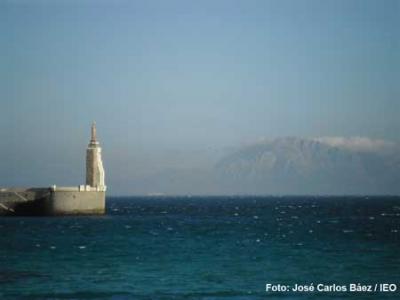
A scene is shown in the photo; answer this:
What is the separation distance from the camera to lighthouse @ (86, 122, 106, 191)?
103875 millimetres

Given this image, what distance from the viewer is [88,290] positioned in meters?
41.5

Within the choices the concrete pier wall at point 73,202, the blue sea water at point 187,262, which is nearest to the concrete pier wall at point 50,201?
the concrete pier wall at point 73,202

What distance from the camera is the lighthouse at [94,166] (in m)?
104

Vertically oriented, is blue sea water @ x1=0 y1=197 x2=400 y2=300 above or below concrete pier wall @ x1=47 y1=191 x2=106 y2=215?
below

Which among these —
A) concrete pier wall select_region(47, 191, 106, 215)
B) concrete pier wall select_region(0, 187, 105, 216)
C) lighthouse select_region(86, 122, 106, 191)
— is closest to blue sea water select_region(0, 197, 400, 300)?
concrete pier wall select_region(47, 191, 106, 215)

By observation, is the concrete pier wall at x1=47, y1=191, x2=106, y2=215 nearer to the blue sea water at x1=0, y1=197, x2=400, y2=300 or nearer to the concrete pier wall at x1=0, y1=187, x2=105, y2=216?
the concrete pier wall at x1=0, y1=187, x2=105, y2=216

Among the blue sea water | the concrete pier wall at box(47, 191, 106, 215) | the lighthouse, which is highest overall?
the lighthouse

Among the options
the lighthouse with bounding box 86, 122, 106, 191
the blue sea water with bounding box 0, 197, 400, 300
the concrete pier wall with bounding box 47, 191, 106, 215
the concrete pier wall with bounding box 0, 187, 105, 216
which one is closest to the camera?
the blue sea water with bounding box 0, 197, 400, 300

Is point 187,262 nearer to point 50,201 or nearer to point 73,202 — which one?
point 73,202

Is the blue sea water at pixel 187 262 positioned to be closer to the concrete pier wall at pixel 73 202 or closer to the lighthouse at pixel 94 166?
the concrete pier wall at pixel 73 202

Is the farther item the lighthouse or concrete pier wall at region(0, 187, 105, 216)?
the lighthouse

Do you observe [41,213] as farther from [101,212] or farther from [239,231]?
[239,231]

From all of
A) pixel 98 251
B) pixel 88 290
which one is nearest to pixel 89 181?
pixel 98 251

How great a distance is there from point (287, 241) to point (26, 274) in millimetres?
29925
